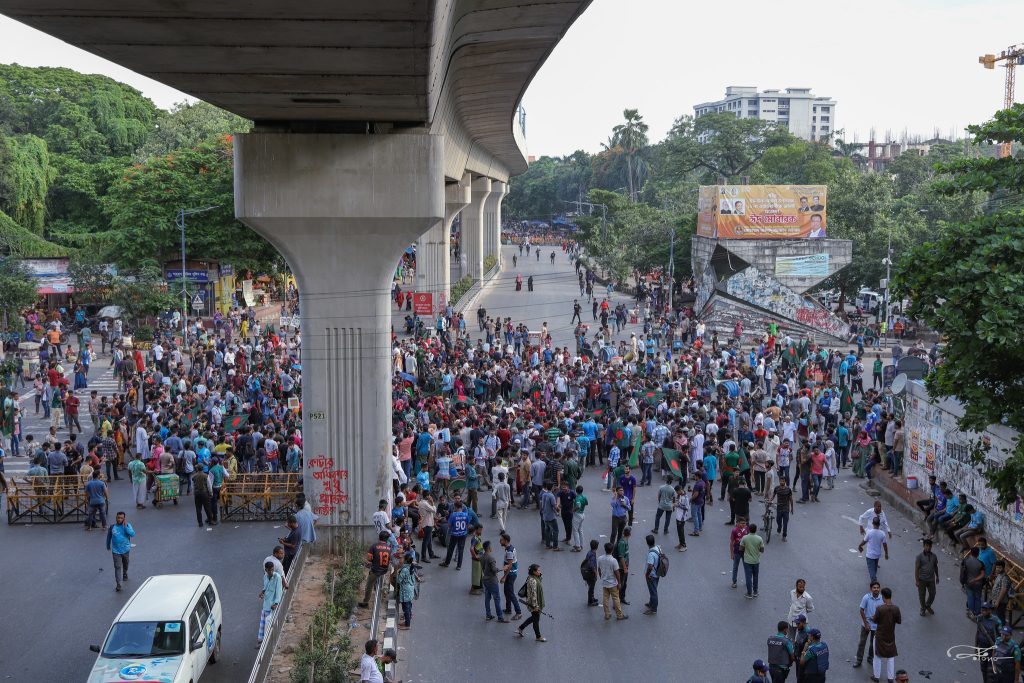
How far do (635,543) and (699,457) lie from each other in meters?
3.65

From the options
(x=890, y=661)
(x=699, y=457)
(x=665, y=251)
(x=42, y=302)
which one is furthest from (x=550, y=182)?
(x=890, y=661)

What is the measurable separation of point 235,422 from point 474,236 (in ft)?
139

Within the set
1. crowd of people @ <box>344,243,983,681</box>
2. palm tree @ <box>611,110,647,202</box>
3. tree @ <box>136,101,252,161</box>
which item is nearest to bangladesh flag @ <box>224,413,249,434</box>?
crowd of people @ <box>344,243,983,681</box>

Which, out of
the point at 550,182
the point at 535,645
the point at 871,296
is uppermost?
the point at 550,182

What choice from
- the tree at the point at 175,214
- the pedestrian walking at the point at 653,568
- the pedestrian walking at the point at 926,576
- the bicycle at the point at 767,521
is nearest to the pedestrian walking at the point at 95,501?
the pedestrian walking at the point at 653,568

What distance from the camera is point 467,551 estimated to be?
16984 mm

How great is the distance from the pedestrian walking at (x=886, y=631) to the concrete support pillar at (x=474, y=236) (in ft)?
164

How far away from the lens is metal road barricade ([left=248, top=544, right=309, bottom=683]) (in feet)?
33.6

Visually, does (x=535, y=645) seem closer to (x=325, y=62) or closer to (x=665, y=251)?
(x=325, y=62)

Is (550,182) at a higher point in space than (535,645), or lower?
higher

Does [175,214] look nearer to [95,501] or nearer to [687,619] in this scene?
[95,501]

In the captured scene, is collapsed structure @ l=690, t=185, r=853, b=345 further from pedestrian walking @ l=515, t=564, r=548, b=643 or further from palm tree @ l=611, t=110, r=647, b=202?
palm tree @ l=611, t=110, r=647, b=202

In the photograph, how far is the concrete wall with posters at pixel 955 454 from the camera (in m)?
15.7

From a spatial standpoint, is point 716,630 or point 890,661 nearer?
point 890,661
